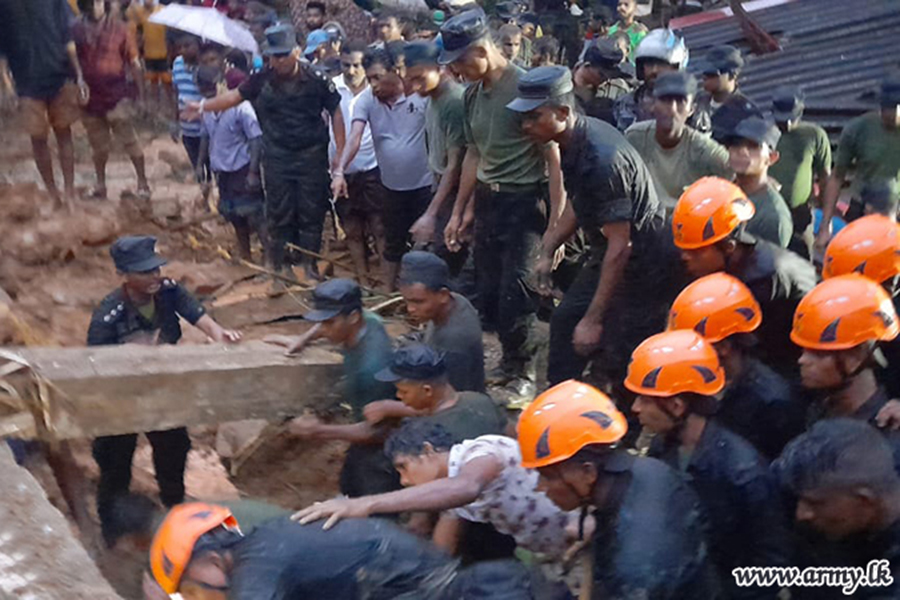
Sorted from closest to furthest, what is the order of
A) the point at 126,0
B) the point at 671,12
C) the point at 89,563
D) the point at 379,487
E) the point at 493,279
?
the point at 89,563, the point at 379,487, the point at 493,279, the point at 126,0, the point at 671,12

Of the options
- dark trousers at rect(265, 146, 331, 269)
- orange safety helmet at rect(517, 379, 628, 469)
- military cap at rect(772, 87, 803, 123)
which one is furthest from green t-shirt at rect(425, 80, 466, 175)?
orange safety helmet at rect(517, 379, 628, 469)

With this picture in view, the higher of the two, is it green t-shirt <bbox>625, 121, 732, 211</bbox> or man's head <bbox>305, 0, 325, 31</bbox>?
green t-shirt <bbox>625, 121, 732, 211</bbox>

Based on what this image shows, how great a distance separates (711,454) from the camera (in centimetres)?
325

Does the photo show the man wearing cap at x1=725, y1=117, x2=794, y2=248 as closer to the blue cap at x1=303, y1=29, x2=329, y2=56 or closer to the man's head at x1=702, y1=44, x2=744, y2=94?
the man's head at x1=702, y1=44, x2=744, y2=94

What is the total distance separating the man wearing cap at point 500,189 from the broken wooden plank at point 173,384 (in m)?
1.70

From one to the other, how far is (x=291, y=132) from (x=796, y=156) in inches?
144

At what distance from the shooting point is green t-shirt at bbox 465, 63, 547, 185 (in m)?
5.51

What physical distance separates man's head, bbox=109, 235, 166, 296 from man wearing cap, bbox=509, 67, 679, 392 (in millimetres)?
1915

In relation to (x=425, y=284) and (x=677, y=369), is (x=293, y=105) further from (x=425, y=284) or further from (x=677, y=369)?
(x=677, y=369)

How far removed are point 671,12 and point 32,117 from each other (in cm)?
1036

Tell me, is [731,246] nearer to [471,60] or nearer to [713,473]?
[713,473]

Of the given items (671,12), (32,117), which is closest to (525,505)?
(32,117)

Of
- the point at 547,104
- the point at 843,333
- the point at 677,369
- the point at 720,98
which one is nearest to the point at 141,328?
the point at 547,104

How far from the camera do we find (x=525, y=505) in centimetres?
360
